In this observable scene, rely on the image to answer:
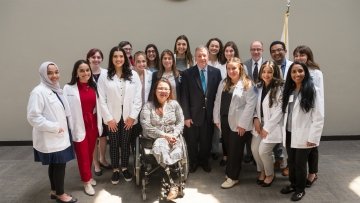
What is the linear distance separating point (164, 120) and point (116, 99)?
0.57 meters

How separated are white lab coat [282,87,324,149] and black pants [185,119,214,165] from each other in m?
1.11

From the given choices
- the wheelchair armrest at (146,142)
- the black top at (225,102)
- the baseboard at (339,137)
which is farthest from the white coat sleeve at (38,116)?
the baseboard at (339,137)

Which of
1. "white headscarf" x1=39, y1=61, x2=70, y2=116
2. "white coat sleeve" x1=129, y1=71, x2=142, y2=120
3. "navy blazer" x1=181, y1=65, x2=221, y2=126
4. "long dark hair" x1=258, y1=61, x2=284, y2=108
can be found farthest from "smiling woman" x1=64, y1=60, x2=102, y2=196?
"long dark hair" x1=258, y1=61, x2=284, y2=108

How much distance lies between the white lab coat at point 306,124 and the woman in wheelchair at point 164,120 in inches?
44.5

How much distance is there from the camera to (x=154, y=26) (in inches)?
199

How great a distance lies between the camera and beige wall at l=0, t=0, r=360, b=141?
16.4 ft

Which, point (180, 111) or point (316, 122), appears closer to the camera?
point (316, 122)

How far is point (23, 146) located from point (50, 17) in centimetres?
207

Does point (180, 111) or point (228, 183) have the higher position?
point (180, 111)

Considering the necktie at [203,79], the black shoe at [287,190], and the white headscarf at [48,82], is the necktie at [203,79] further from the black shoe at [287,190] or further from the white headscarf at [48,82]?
the white headscarf at [48,82]

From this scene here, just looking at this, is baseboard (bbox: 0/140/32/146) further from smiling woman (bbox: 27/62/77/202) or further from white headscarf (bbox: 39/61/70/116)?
white headscarf (bbox: 39/61/70/116)

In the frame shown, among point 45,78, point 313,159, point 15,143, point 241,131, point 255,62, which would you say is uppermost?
point 255,62

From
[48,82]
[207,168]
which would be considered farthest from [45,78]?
[207,168]

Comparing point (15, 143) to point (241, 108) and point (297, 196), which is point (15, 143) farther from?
point (297, 196)
